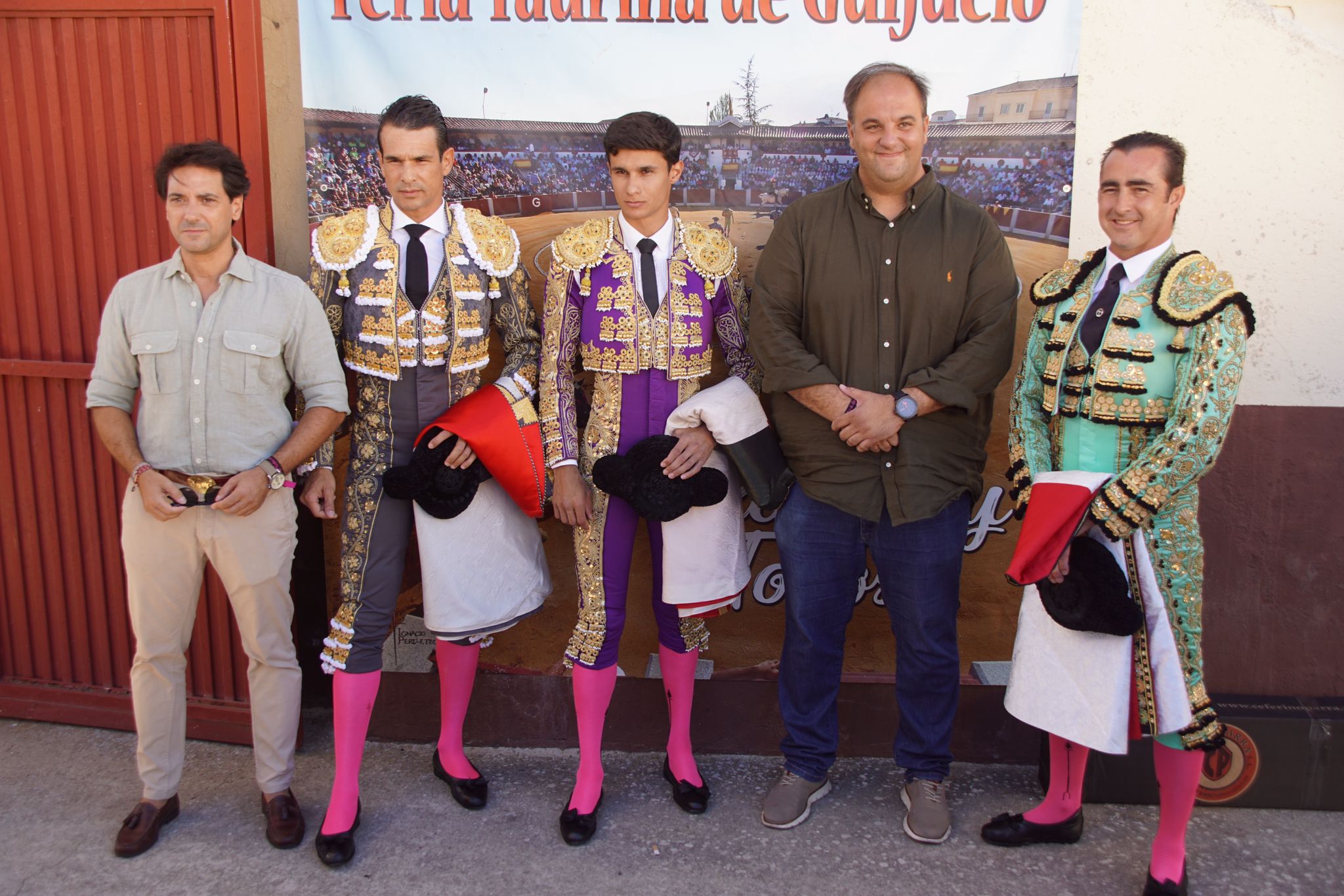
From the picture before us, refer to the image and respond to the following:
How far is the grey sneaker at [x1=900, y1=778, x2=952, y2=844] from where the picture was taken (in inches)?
124

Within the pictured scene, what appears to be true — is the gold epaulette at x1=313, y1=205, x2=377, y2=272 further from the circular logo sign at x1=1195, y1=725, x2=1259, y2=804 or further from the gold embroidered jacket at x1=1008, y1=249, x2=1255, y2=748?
the circular logo sign at x1=1195, y1=725, x2=1259, y2=804

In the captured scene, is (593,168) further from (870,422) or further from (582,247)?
(870,422)

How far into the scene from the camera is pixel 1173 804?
2830 millimetres

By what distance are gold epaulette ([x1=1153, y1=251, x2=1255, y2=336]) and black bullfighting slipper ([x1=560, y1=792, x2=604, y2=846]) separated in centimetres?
224

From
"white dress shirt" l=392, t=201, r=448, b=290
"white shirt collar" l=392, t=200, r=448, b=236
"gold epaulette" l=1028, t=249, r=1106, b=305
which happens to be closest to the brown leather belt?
"white dress shirt" l=392, t=201, r=448, b=290

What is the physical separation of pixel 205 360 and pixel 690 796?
80.5 inches

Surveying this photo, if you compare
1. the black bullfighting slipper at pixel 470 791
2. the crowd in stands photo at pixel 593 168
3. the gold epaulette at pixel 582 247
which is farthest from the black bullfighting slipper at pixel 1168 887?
the gold epaulette at pixel 582 247

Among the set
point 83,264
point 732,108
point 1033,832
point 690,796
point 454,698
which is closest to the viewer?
point 1033,832

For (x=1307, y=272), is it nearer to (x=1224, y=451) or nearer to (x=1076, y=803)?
(x=1224, y=451)

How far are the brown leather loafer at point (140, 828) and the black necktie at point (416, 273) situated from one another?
1.78 meters

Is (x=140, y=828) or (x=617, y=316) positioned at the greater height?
(x=617, y=316)

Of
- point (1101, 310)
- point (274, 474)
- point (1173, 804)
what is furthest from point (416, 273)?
point (1173, 804)

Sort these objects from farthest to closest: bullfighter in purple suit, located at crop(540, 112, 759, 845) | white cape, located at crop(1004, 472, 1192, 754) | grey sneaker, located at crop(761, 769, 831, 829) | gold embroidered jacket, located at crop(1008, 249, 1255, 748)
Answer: grey sneaker, located at crop(761, 769, 831, 829), bullfighter in purple suit, located at crop(540, 112, 759, 845), white cape, located at crop(1004, 472, 1192, 754), gold embroidered jacket, located at crop(1008, 249, 1255, 748)

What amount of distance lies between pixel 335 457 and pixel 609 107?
164 centimetres
